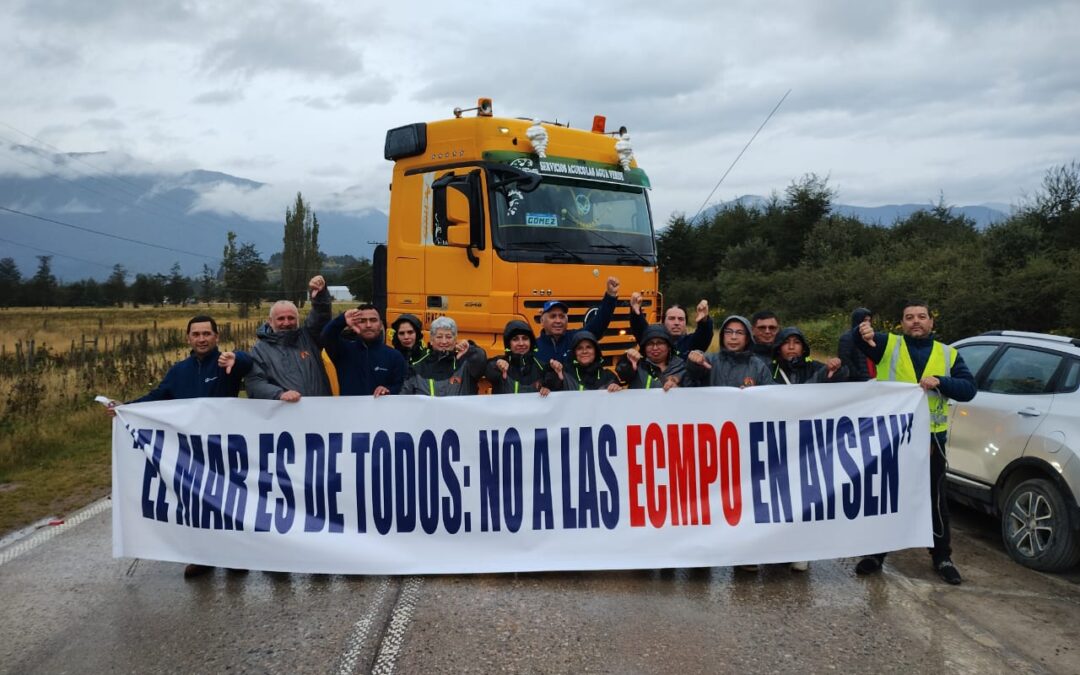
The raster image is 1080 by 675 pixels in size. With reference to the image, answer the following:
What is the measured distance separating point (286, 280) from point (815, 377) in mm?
70621

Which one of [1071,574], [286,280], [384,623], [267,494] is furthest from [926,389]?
[286,280]

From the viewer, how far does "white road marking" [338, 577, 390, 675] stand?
12.6 ft

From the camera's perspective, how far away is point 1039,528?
5.18 meters

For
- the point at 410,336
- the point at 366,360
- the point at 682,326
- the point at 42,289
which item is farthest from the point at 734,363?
the point at 42,289

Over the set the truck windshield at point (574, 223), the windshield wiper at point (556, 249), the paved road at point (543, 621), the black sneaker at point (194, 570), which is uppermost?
the truck windshield at point (574, 223)

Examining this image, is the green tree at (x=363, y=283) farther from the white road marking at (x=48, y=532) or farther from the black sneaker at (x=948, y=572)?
the black sneaker at (x=948, y=572)

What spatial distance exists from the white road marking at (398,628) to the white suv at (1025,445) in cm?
407

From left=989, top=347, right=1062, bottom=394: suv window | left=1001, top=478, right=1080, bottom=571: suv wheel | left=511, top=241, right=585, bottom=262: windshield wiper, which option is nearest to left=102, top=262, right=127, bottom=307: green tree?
left=511, top=241, right=585, bottom=262: windshield wiper

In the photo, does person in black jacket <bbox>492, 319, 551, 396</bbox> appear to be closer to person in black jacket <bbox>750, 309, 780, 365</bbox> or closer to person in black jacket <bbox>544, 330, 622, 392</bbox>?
person in black jacket <bbox>544, 330, 622, 392</bbox>

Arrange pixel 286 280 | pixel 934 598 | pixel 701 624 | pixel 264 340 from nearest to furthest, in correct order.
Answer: pixel 701 624 → pixel 934 598 → pixel 264 340 → pixel 286 280

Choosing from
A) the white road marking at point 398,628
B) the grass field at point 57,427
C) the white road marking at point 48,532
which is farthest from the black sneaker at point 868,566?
the grass field at point 57,427

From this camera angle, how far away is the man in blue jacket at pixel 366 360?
19.6 feet

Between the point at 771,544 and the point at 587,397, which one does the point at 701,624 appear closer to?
the point at 771,544

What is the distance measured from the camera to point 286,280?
71500mm
